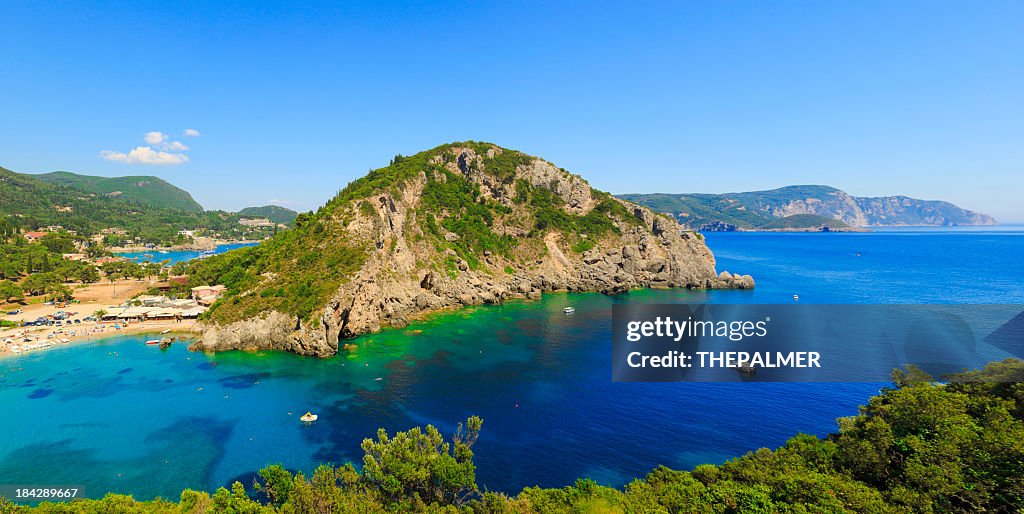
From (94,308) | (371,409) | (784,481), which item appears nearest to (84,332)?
(94,308)

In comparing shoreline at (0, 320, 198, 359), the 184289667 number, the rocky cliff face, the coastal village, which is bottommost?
the 184289667 number

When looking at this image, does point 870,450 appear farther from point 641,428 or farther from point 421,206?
point 421,206

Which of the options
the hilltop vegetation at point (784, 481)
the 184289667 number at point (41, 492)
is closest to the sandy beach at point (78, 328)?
the 184289667 number at point (41, 492)

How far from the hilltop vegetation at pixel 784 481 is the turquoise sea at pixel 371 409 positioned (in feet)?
26.8

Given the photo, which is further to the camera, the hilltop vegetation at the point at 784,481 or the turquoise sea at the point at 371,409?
the turquoise sea at the point at 371,409

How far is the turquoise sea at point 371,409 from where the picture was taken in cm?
3553

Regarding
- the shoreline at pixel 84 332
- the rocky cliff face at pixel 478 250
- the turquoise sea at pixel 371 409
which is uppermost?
the rocky cliff face at pixel 478 250

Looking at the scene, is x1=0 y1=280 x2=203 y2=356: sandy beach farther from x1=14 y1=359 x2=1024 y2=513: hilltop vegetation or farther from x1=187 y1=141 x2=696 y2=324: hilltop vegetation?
x1=14 y1=359 x2=1024 y2=513: hilltop vegetation

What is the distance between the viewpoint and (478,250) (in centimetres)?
11281

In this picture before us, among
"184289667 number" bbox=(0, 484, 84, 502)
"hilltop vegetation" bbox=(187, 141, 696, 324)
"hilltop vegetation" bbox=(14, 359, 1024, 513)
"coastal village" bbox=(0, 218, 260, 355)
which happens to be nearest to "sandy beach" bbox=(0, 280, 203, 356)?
"coastal village" bbox=(0, 218, 260, 355)

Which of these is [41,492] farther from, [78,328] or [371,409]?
[78,328]

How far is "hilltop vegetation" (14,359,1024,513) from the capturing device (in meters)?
21.8

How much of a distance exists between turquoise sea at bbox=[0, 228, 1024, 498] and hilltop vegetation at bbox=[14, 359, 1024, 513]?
817cm

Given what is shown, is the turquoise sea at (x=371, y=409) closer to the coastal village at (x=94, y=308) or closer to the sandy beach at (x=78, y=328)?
the sandy beach at (x=78, y=328)
